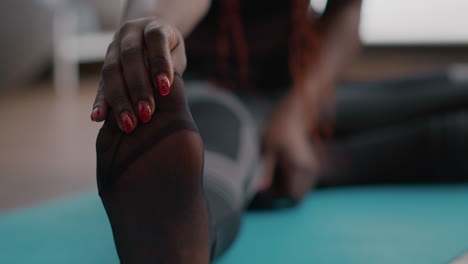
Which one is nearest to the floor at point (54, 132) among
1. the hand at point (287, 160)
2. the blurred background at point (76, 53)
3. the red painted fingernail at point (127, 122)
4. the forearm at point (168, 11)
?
the blurred background at point (76, 53)

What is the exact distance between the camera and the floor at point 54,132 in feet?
4.56

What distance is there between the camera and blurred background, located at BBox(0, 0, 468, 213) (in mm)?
2258

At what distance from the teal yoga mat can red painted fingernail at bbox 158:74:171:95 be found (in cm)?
32

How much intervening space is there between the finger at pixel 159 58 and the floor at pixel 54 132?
82cm

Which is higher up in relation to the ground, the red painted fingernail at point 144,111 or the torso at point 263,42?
the red painted fingernail at point 144,111

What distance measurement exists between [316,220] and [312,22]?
1.54 ft

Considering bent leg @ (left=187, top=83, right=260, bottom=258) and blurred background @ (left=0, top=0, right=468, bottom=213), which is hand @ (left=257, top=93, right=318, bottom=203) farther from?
blurred background @ (left=0, top=0, right=468, bottom=213)

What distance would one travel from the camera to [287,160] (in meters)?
0.96

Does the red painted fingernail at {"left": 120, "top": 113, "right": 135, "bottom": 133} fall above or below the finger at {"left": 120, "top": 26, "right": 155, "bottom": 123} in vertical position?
below

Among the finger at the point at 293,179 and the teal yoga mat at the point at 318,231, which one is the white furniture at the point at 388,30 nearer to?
the teal yoga mat at the point at 318,231

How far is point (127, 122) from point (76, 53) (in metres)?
3.03

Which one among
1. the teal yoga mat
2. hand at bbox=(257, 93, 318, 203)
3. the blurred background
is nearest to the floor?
the blurred background

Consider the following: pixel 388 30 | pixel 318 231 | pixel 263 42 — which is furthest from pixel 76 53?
pixel 318 231

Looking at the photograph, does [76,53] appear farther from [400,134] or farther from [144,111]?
[144,111]
